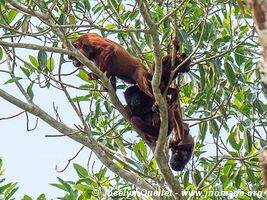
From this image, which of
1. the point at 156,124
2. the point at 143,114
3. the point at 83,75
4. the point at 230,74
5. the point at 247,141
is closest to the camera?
the point at 230,74

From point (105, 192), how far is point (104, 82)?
1.57 m

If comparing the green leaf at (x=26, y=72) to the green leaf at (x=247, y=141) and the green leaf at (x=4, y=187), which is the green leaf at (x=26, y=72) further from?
the green leaf at (x=247, y=141)

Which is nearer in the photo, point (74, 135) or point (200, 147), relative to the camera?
point (74, 135)

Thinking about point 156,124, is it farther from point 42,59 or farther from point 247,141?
point 42,59

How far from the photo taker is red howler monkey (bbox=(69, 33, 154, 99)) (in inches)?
240

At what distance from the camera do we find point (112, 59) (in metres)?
6.13

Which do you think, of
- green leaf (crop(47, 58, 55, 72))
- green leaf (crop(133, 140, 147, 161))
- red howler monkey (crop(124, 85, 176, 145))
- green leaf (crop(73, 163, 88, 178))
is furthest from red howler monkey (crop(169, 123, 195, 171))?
green leaf (crop(47, 58, 55, 72))

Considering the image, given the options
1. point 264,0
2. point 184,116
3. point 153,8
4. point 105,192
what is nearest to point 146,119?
point 184,116

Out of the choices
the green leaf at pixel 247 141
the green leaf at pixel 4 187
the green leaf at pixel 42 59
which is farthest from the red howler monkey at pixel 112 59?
the green leaf at pixel 4 187

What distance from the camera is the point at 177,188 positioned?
15.6 feet

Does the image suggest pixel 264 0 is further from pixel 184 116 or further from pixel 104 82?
pixel 184 116

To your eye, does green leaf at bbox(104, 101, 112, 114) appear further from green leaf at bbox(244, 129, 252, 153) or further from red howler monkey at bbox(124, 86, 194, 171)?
green leaf at bbox(244, 129, 252, 153)

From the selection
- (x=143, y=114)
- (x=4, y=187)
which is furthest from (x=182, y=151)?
(x=4, y=187)

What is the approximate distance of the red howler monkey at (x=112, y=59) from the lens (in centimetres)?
610
